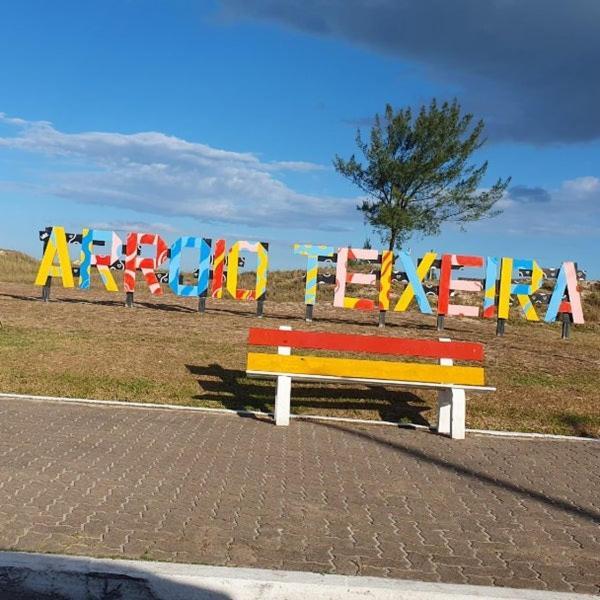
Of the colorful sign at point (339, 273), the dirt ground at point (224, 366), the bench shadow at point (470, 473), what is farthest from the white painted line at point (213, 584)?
the colorful sign at point (339, 273)

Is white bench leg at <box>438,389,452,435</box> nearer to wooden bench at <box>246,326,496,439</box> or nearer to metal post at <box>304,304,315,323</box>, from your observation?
wooden bench at <box>246,326,496,439</box>

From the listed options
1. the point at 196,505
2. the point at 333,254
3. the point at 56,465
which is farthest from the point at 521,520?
the point at 333,254

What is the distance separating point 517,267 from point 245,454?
1088cm

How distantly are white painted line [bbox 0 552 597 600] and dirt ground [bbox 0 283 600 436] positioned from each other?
16.1 ft

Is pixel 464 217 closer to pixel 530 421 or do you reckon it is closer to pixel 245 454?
pixel 530 421

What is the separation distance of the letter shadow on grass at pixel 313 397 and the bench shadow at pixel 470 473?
86 centimetres

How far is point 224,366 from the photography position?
36.0 feet

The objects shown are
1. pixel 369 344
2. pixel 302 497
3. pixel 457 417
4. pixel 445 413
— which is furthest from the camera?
pixel 369 344

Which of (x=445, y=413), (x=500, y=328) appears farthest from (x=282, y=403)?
(x=500, y=328)

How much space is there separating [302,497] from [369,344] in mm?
3246

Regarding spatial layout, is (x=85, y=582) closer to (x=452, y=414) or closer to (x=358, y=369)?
(x=358, y=369)

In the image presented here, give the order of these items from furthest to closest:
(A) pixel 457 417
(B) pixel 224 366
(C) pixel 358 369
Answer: (B) pixel 224 366 < (C) pixel 358 369 < (A) pixel 457 417

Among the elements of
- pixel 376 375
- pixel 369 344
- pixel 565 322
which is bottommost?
pixel 376 375

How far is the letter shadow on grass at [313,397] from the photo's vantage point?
9062mm
